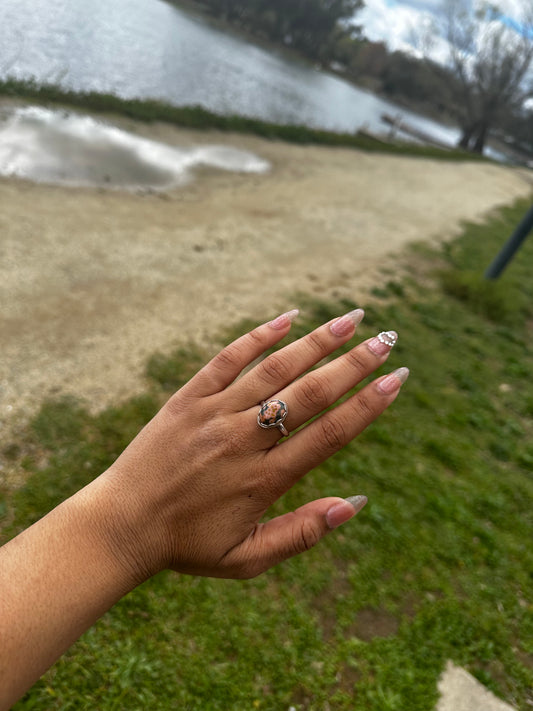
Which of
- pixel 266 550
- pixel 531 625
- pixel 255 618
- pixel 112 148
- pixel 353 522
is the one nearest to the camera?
pixel 266 550

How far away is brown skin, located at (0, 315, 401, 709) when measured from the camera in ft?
4.43

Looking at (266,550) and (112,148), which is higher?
(266,550)

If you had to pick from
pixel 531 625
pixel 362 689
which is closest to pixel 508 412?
pixel 531 625

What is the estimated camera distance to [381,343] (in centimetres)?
165

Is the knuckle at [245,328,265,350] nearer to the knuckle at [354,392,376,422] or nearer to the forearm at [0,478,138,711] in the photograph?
the knuckle at [354,392,376,422]

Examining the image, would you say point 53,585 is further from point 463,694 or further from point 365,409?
point 463,694

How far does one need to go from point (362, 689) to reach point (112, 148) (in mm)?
10634

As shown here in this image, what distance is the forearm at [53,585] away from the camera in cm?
118

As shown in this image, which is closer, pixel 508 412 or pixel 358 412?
pixel 358 412

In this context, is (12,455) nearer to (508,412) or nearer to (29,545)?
(29,545)

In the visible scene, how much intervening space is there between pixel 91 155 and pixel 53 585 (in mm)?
9685

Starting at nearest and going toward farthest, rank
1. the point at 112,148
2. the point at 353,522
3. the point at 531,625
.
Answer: the point at 531,625 → the point at 353,522 → the point at 112,148

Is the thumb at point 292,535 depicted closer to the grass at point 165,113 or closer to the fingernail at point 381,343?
the fingernail at point 381,343

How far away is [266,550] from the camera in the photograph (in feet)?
4.95
